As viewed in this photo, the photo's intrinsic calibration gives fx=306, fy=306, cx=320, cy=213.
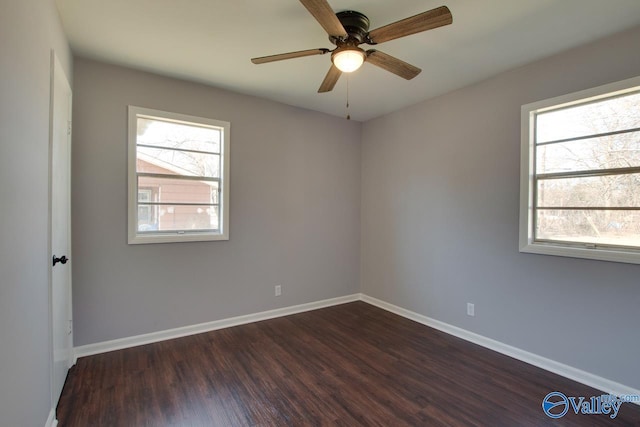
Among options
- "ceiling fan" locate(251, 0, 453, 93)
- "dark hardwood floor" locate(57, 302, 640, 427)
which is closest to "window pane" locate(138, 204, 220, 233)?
"dark hardwood floor" locate(57, 302, 640, 427)

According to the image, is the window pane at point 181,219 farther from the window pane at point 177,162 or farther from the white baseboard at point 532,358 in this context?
the white baseboard at point 532,358

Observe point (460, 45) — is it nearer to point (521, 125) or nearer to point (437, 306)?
point (521, 125)

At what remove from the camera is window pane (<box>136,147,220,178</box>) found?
307 cm

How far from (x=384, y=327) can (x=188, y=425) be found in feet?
7.39

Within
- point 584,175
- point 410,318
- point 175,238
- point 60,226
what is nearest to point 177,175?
point 175,238

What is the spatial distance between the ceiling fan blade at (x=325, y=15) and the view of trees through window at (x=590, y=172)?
2.13 m

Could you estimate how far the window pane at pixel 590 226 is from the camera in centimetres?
230

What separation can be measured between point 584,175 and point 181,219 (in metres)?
3.76

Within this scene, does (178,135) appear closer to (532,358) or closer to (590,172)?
(590,172)

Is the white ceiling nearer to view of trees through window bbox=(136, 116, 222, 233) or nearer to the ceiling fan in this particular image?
the ceiling fan

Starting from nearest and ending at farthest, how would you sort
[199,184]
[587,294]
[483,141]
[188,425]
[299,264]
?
[188,425] → [587,294] → [483,141] → [199,184] → [299,264]

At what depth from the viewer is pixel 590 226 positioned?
2.50 meters

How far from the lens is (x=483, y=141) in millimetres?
3121

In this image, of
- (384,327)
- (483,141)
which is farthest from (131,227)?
(483,141)
